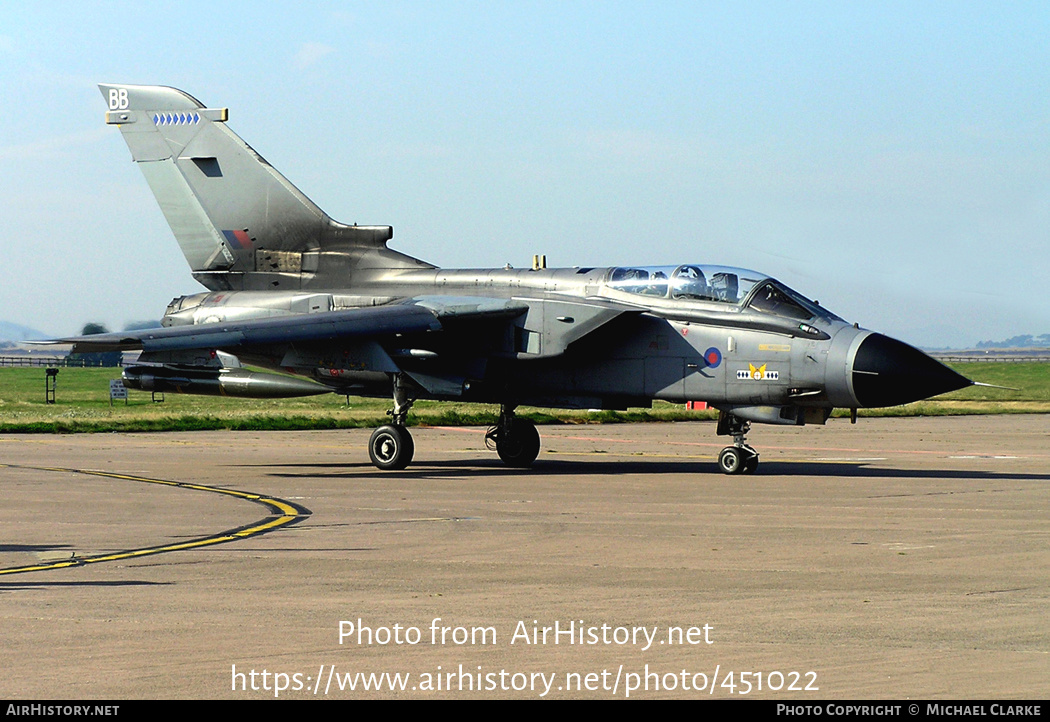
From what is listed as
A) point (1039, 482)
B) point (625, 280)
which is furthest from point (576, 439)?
point (1039, 482)

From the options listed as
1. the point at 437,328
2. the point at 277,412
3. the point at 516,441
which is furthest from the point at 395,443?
the point at 277,412

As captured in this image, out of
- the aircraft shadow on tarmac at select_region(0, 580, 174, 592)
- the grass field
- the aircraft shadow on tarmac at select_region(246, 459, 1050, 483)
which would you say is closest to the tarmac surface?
the aircraft shadow on tarmac at select_region(0, 580, 174, 592)

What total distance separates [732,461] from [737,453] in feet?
0.53

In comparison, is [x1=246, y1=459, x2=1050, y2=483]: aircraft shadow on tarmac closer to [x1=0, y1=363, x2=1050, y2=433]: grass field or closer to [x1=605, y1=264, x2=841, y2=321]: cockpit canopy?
[x1=605, y1=264, x2=841, y2=321]: cockpit canopy

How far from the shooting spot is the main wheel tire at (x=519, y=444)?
70.5 feet

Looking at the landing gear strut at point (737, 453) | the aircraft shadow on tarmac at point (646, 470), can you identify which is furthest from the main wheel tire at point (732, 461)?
the aircraft shadow on tarmac at point (646, 470)

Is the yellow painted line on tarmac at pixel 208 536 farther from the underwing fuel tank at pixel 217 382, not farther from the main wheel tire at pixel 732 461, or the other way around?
the main wheel tire at pixel 732 461

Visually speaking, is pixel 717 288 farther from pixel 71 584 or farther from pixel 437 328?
pixel 71 584

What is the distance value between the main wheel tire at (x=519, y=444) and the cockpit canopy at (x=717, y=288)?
11.1 feet

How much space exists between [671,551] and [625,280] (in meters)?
9.46

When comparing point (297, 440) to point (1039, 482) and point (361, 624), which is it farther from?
point (361, 624)

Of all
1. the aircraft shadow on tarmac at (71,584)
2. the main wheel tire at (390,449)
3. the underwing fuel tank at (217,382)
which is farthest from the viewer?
the underwing fuel tank at (217,382)

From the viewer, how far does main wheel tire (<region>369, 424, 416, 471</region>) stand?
20.0 meters

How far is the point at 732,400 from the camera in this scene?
733 inches
